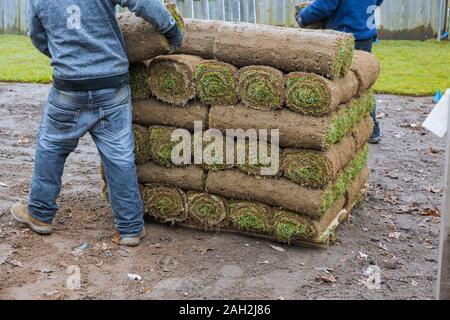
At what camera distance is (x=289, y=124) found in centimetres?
572

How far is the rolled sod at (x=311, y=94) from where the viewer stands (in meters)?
5.58

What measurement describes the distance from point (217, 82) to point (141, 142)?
2.91ft

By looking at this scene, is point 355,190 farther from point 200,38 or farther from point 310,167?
point 200,38

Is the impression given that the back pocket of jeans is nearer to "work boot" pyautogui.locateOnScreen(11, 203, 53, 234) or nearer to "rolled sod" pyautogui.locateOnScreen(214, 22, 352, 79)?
"work boot" pyautogui.locateOnScreen(11, 203, 53, 234)

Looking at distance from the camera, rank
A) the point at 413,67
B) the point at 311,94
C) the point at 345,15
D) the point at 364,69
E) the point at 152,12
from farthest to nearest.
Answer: the point at 413,67, the point at 345,15, the point at 364,69, the point at 311,94, the point at 152,12

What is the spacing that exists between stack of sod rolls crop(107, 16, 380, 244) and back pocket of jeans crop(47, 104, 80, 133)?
66 cm

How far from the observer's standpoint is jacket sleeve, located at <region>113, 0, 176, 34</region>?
210 inches

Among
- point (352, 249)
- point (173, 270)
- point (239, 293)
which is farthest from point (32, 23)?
point (352, 249)

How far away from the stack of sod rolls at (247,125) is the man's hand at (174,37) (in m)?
0.17

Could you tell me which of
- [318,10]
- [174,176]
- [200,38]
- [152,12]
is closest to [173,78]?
[200,38]

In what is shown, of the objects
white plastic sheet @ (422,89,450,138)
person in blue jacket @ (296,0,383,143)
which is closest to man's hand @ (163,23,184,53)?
white plastic sheet @ (422,89,450,138)

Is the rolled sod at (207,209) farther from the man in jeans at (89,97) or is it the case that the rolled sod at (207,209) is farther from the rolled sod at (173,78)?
the rolled sod at (173,78)

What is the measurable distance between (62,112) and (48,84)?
7.28 meters

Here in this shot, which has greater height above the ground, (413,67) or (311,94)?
(311,94)
